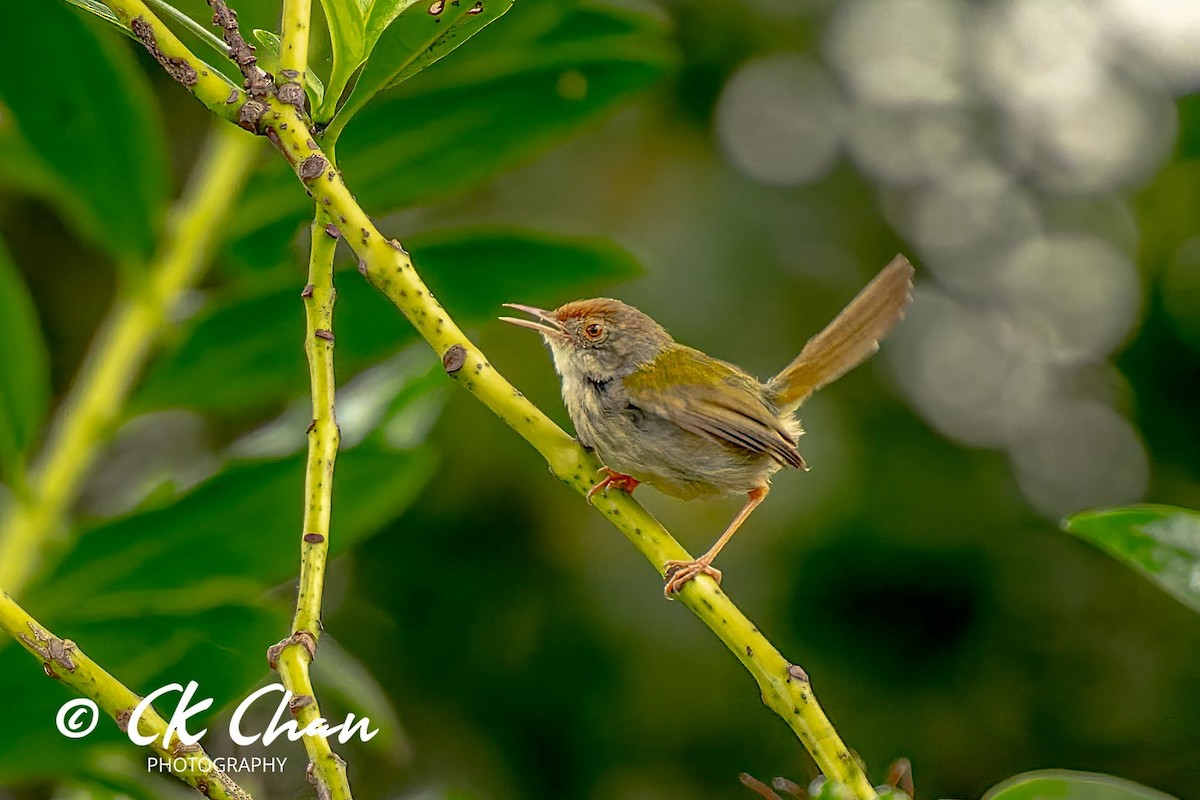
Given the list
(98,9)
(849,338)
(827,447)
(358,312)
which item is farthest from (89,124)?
(827,447)

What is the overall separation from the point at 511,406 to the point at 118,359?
77 cm

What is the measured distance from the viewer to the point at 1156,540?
3.48 feet

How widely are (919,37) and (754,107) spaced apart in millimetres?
918

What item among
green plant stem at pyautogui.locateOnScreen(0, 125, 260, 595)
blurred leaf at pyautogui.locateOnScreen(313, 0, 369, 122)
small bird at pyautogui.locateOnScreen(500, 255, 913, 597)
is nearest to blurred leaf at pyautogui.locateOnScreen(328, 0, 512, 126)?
blurred leaf at pyautogui.locateOnScreen(313, 0, 369, 122)

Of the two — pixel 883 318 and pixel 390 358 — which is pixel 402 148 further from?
pixel 883 318

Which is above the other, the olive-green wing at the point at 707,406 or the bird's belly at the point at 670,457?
the olive-green wing at the point at 707,406

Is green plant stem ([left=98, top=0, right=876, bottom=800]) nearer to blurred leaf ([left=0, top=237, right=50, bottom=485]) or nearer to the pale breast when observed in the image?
blurred leaf ([left=0, top=237, right=50, bottom=485])

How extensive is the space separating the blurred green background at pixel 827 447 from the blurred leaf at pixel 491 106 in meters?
0.11

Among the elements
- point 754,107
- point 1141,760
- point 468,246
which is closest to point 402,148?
point 468,246

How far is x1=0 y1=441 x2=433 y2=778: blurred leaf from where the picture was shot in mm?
1563

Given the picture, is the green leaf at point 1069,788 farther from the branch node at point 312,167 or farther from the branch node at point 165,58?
the branch node at point 165,58

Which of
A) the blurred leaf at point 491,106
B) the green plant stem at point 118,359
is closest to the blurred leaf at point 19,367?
the green plant stem at point 118,359

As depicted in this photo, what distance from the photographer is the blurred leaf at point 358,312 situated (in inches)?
73.9

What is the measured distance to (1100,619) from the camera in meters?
5.28
